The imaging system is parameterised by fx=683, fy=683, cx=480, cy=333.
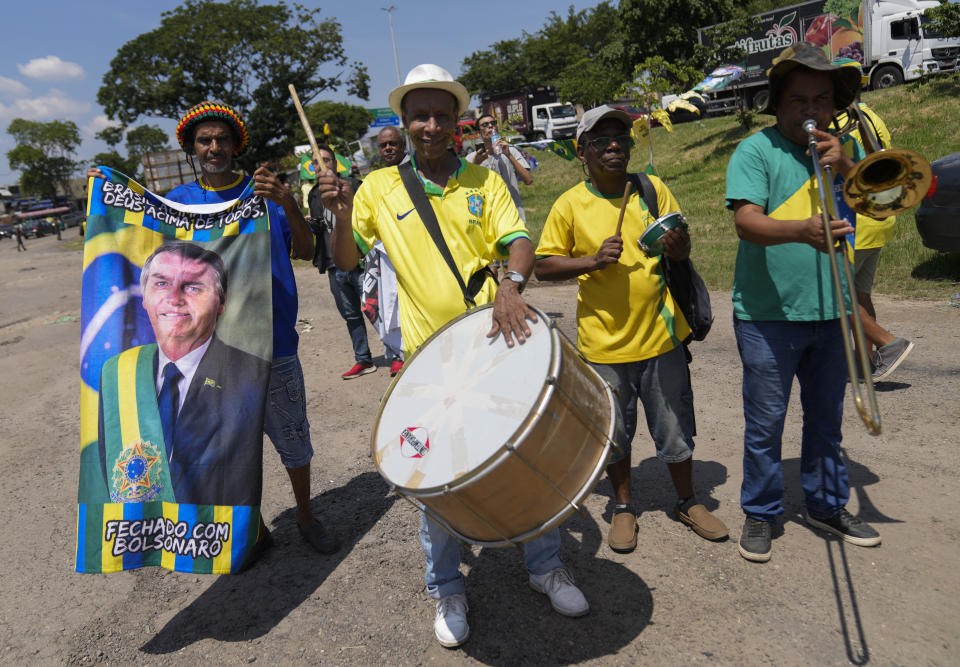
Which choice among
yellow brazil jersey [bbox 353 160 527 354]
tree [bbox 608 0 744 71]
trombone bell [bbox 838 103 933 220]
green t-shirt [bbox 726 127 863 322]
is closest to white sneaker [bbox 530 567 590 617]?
yellow brazil jersey [bbox 353 160 527 354]

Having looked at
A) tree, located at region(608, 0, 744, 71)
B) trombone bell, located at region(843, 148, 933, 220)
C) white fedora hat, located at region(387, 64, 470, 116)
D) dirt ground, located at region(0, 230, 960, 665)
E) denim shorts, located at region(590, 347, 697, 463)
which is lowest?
dirt ground, located at region(0, 230, 960, 665)

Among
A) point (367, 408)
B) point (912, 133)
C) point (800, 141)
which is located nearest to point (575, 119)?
point (912, 133)

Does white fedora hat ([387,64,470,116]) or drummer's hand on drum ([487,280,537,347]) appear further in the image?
white fedora hat ([387,64,470,116])

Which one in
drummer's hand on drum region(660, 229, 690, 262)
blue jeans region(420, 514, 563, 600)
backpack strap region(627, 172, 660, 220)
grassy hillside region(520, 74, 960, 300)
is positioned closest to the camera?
blue jeans region(420, 514, 563, 600)

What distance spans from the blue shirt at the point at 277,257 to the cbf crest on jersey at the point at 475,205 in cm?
115

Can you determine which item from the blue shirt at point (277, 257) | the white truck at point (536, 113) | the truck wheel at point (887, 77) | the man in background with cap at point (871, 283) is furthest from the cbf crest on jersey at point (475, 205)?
the white truck at point (536, 113)

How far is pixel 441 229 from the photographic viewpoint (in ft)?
8.97

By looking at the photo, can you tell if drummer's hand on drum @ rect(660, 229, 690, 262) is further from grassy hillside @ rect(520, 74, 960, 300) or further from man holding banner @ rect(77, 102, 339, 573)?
grassy hillside @ rect(520, 74, 960, 300)

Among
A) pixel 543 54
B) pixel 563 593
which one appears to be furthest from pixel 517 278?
pixel 543 54

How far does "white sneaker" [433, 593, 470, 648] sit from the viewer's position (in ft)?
9.12

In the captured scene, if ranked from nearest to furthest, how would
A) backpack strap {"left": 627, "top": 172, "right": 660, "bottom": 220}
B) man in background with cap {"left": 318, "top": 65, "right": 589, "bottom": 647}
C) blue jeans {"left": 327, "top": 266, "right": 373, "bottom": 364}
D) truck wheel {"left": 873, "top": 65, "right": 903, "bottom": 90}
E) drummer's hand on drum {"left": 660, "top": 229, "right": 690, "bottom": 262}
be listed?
man in background with cap {"left": 318, "top": 65, "right": 589, "bottom": 647}, drummer's hand on drum {"left": 660, "top": 229, "right": 690, "bottom": 262}, backpack strap {"left": 627, "top": 172, "right": 660, "bottom": 220}, blue jeans {"left": 327, "top": 266, "right": 373, "bottom": 364}, truck wheel {"left": 873, "top": 65, "right": 903, "bottom": 90}

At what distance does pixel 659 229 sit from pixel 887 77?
2055cm

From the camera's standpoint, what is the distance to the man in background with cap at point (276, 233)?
3.34 metres

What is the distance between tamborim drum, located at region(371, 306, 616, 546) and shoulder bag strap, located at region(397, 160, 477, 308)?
0.68ft
